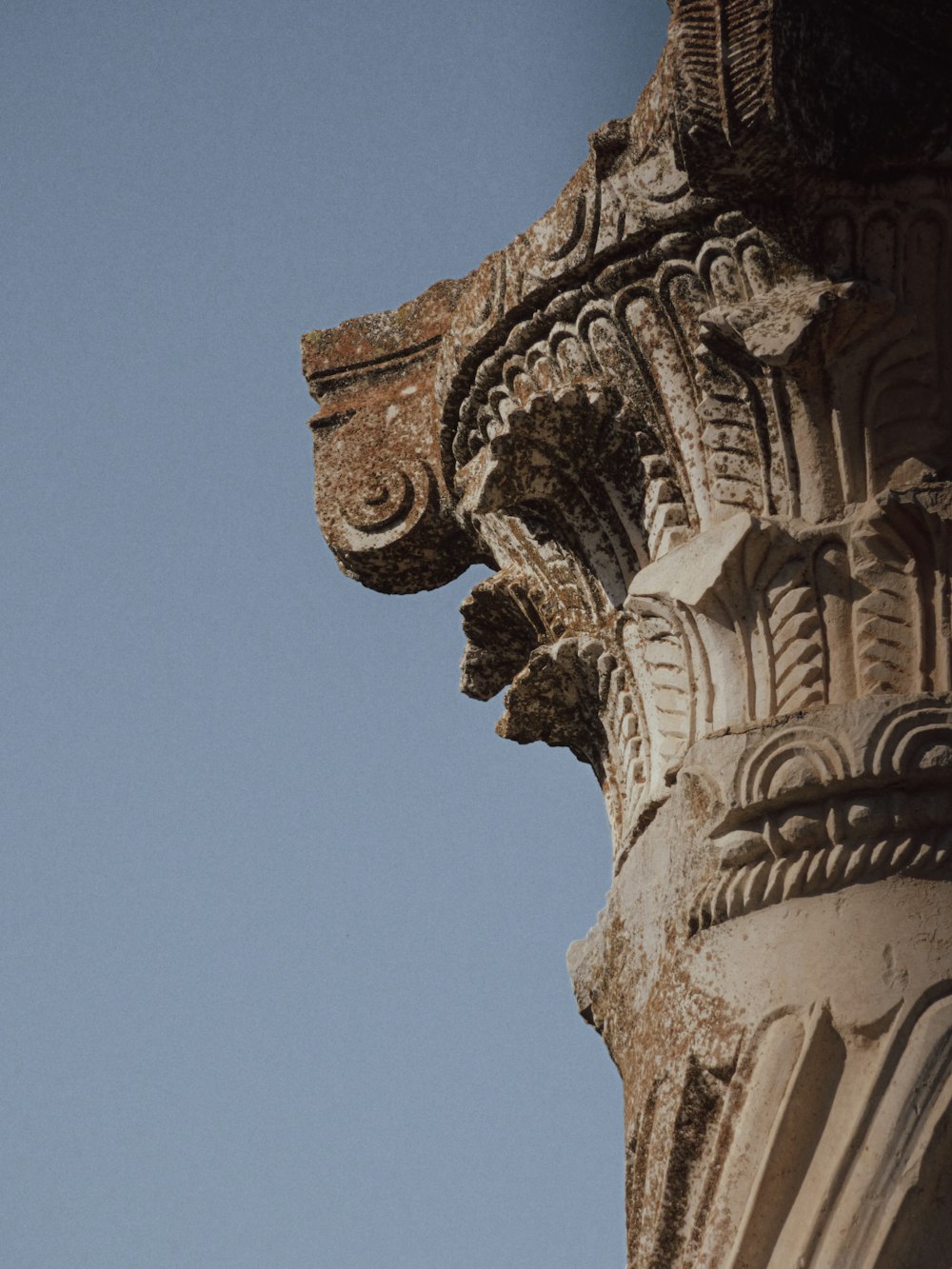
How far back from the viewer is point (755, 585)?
15.6ft

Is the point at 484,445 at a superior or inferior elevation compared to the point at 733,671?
superior

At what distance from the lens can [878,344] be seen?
4809 millimetres

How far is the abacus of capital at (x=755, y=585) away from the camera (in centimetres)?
424

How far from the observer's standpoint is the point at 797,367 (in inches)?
189

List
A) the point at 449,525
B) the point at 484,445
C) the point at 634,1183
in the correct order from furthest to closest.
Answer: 1. the point at 449,525
2. the point at 484,445
3. the point at 634,1183

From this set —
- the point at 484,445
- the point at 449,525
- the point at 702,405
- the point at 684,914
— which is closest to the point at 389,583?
the point at 449,525

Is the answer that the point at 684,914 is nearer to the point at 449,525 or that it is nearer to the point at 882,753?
the point at 882,753

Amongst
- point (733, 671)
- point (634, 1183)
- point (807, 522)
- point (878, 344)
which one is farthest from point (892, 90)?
point (634, 1183)

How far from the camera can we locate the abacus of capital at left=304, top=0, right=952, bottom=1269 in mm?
4242

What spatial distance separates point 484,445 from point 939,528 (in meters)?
1.48

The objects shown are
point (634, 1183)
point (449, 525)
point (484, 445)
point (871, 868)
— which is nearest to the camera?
point (871, 868)

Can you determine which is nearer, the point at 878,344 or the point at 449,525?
the point at 878,344

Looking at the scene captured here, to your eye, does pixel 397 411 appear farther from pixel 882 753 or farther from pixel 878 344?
pixel 882 753

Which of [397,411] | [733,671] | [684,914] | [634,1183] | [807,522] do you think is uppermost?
[397,411]
